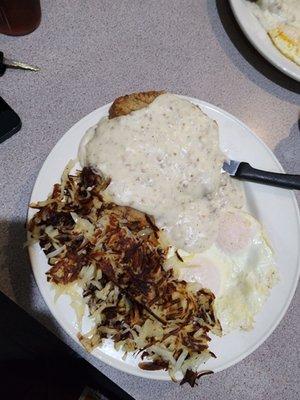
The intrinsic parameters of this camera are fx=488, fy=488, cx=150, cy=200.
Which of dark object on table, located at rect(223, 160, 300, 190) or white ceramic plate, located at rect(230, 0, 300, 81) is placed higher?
white ceramic plate, located at rect(230, 0, 300, 81)

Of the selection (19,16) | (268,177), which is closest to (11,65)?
(19,16)

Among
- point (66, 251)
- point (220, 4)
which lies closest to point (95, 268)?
point (66, 251)

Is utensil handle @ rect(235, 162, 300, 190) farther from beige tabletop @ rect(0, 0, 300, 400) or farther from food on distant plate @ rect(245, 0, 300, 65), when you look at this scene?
food on distant plate @ rect(245, 0, 300, 65)

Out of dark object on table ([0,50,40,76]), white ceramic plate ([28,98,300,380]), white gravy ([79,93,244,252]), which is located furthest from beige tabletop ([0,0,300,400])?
white gravy ([79,93,244,252])

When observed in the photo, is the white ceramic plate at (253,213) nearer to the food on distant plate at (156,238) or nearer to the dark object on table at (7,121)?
the food on distant plate at (156,238)

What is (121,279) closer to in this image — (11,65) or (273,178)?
(273,178)
